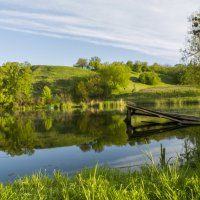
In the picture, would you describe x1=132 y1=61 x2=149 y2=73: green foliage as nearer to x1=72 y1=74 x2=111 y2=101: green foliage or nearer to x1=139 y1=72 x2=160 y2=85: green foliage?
x1=139 y1=72 x2=160 y2=85: green foliage

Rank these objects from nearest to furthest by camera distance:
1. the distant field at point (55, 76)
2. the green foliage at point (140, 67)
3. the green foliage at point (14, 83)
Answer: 1. the green foliage at point (14, 83)
2. the distant field at point (55, 76)
3. the green foliage at point (140, 67)

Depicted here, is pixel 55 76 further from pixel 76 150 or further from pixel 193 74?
pixel 76 150

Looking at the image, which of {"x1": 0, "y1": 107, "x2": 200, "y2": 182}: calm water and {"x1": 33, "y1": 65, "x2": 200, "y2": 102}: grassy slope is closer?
{"x1": 0, "y1": 107, "x2": 200, "y2": 182}: calm water

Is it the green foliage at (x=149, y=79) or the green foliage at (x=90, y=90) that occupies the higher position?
→ the green foliage at (x=149, y=79)

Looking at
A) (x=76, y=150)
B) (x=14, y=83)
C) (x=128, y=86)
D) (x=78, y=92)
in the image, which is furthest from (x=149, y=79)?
(x=76, y=150)

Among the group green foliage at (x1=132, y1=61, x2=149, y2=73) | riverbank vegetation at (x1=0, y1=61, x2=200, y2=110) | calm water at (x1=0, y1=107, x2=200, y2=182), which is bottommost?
calm water at (x1=0, y1=107, x2=200, y2=182)

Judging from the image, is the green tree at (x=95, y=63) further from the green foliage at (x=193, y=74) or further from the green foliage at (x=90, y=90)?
the green foliage at (x=193, y=74)

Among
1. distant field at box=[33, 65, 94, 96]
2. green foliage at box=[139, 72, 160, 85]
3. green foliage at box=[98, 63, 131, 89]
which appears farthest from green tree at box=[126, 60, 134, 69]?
green foliage at box=[98, 63, 131, 89]

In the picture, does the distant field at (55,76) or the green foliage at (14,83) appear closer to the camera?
the green foliage at (14,83)

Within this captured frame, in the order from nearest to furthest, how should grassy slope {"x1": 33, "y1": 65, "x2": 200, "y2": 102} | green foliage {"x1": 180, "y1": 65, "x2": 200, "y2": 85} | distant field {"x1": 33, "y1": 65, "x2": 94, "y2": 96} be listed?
green foliage {"x1": 180, "y1": 65, "x2": 200, "y2": 85} < grassy slope {"x1": 33, "y1": 65, "x2": 200, "y2": 102} < distant field {"x1": 33, "y1": 65, "x2": 94, "y2": 96}

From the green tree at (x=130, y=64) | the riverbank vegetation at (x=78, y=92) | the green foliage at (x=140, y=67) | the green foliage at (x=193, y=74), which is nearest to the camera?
the green foliage at (x=193, y=74)

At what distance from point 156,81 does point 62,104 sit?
55359 millimetres

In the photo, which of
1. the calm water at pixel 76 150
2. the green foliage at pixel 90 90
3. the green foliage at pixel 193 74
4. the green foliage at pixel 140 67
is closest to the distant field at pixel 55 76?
the green foliage at pixel 90 90

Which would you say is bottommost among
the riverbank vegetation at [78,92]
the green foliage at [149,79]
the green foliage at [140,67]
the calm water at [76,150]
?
the calm water at [76,150]
